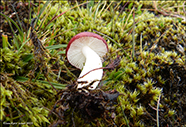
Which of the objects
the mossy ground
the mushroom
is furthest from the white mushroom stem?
the mossy ground

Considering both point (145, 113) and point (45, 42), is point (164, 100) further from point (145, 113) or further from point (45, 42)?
point (45, 42)

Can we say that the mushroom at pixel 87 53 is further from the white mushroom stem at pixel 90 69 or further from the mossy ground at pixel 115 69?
the mossy ground at pixel 115 69

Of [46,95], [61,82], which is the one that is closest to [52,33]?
[61,82]

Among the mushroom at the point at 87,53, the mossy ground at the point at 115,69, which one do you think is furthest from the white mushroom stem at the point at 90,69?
the mossy ground at the point at 115,69

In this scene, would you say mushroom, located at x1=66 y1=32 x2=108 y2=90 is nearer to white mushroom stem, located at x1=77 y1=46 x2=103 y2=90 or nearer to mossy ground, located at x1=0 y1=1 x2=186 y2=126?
white mushroom stem, located at x1=77 y1=46 x2=103 y2=90

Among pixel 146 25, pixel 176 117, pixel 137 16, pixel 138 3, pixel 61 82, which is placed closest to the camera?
pixel 176 117

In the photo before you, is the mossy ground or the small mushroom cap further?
the small mushroom cap
